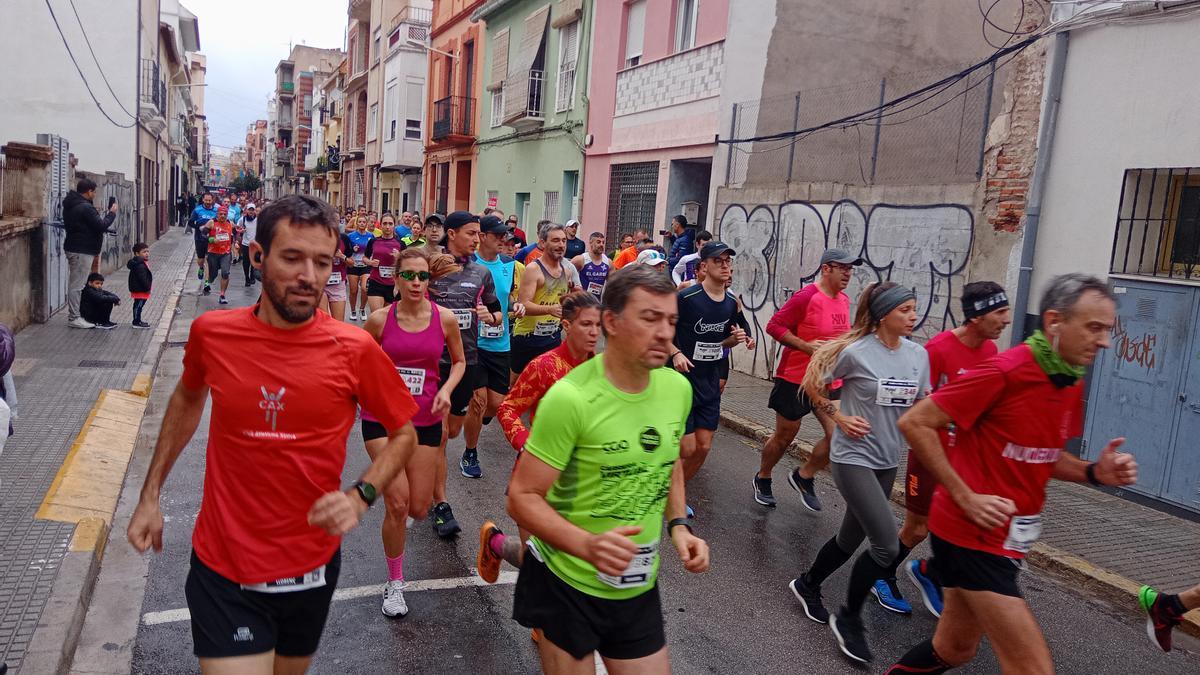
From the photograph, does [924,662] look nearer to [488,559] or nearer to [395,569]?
[488,559]

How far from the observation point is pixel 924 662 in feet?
11.6

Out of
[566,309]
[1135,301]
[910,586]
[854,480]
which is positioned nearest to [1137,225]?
[1135,301]

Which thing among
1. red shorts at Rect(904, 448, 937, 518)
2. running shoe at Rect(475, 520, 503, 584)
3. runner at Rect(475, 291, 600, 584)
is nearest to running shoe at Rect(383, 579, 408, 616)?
runner at Rect(475, 291, 600, 584)

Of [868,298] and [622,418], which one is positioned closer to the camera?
[622,418]

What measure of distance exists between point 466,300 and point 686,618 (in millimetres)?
2792

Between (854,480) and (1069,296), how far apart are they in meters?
1.59

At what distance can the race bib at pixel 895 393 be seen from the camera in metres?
4.59

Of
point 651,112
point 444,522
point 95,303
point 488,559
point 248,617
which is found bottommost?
point 444,522

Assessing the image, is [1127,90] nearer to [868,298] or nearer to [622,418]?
[868,298]

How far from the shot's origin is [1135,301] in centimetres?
737

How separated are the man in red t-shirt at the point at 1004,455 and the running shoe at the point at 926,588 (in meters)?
1.64

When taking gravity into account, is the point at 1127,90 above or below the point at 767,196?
above

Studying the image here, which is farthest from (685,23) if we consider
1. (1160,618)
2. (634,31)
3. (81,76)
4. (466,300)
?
(81,76)

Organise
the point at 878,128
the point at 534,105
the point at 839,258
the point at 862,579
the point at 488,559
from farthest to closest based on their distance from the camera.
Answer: the point at 534,105 → the point at 878,128 → the point at 839,258 → the point at 862,579 → the point at 488,559
